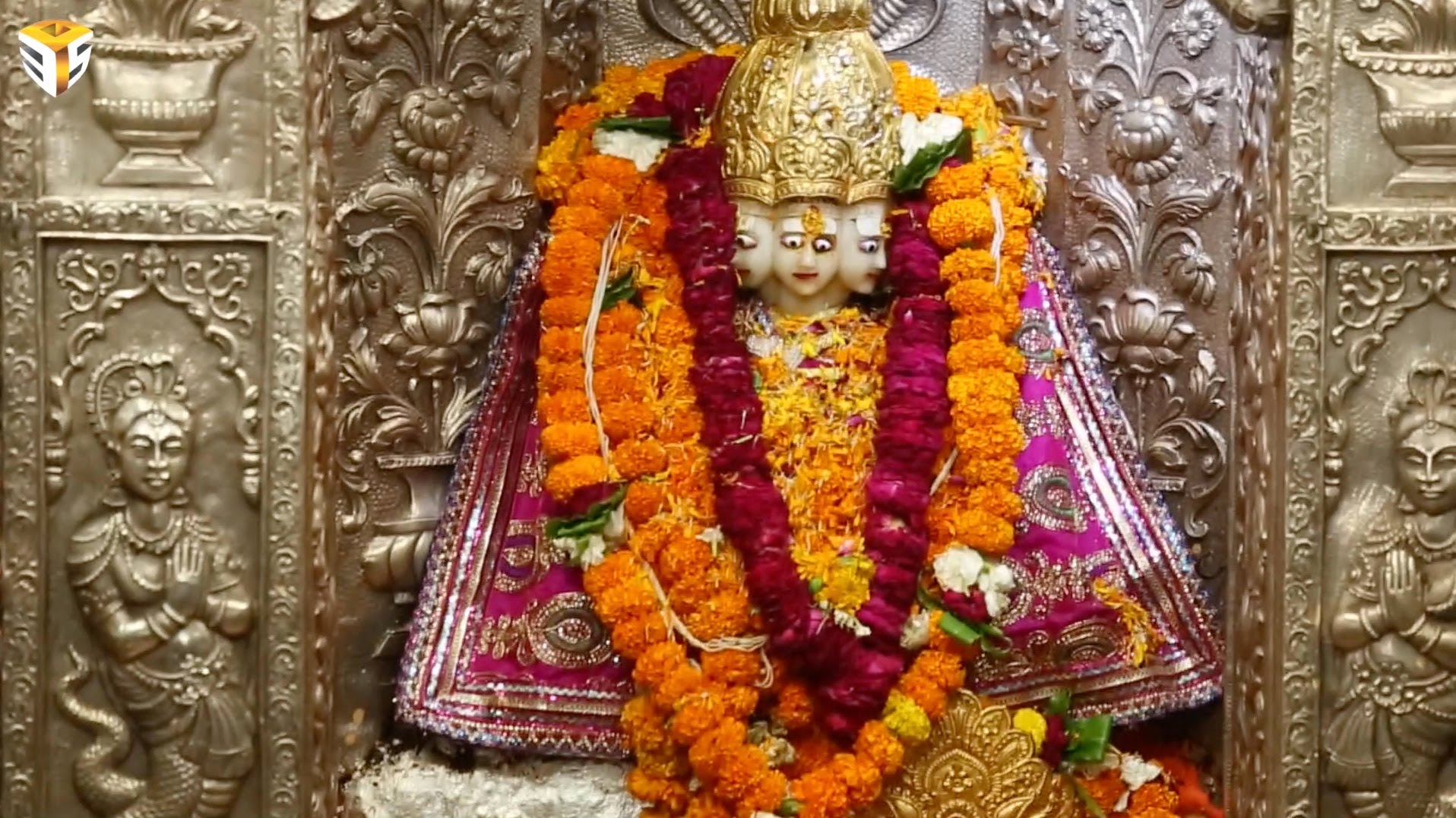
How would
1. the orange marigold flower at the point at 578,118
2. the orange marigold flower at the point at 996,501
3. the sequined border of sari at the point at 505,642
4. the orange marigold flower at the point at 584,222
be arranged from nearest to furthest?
the orange marigold flower at the point at 996,501 < the sequined border of sari at the point at 505,642 < the orange marigold flower at the point at 584,222 < the orange marigold flower at the point at 578,118

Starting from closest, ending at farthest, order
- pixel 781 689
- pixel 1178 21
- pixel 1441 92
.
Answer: pixel 1441 92 → pixel 781 689 → pixel 1178 21

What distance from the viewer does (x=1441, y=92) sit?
2938 millimetres

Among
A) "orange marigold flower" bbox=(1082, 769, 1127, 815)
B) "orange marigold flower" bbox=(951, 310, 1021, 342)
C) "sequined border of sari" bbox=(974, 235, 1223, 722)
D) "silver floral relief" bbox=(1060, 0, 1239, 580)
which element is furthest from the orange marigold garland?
"orange marigold flower" bbox=(1082, 769, 1127, 815)

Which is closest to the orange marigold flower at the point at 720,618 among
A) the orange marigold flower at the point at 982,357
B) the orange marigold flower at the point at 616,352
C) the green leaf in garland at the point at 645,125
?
the orange marigold flower at the point at 616,352

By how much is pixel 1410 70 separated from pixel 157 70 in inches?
76.9

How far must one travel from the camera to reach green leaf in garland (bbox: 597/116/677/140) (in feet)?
11.4

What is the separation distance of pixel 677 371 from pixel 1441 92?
1.33 meters

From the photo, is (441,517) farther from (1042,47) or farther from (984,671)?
(1042,47)

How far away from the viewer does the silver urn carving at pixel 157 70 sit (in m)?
2.95

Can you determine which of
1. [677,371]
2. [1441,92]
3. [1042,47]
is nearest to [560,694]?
[677,371]

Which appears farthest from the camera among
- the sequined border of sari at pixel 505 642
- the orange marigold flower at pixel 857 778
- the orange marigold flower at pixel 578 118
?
Result: the orange marigold flower at pixel 578 118

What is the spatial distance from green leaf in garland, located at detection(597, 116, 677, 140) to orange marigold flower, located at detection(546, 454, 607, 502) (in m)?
0.64

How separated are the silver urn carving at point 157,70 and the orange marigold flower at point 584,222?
0.68m

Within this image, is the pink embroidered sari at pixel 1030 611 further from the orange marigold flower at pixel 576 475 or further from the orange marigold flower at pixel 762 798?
the orange marigold flower at pixel 762 798
